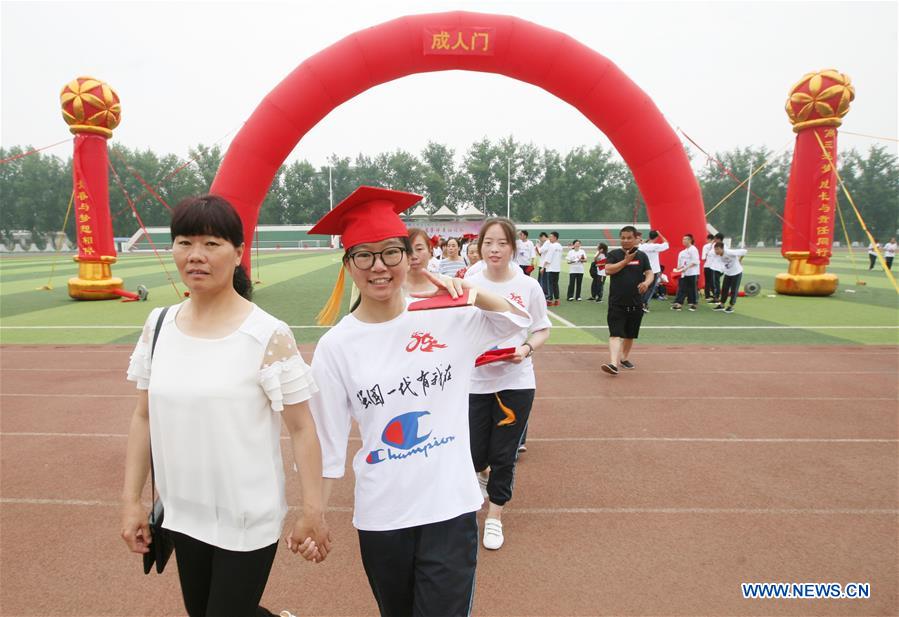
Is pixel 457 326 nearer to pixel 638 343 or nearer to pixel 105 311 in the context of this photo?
pixel 638 343

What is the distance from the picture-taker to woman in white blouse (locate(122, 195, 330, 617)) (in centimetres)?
143

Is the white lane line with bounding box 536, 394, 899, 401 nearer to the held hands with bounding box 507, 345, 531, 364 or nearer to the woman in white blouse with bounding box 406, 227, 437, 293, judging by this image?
the woman in white blouse with bounding box 406, 227, 437, 293

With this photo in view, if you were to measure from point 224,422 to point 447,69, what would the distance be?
1104 centimetres

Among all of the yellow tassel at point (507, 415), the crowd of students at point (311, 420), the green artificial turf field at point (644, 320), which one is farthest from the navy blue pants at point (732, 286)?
the crowd of students at point (311, 420)

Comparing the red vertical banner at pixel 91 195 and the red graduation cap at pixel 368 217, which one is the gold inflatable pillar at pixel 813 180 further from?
the red vertical banner at pixel 91 195

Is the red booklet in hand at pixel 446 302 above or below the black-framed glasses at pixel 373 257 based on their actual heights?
below

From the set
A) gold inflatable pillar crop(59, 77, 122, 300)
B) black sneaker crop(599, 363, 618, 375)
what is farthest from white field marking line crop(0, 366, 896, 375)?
gold inflatable pillar crop(59, 77, 122, 300)

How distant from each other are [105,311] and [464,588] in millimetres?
12340

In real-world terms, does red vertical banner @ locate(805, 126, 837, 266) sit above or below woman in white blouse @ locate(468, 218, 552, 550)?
above

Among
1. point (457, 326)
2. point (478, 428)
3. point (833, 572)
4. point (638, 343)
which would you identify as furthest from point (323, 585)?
point (638, 343)

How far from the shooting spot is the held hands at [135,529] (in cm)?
156

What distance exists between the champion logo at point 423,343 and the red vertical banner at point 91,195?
13.5 m

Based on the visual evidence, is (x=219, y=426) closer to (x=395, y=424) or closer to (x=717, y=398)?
(x=395, y=424)

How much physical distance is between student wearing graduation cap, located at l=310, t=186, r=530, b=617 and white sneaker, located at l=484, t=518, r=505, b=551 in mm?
1249
